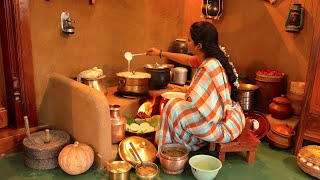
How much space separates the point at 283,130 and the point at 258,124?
32 cm

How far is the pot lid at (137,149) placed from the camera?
8.59 ft

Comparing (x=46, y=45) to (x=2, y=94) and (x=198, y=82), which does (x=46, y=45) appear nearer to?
(x=2, y=94)

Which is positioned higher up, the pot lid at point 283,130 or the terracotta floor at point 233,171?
the pot lid at point 283,130

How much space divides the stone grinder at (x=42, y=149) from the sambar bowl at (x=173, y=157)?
949 millimetres

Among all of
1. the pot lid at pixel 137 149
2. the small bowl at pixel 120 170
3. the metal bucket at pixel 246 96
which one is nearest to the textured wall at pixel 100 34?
the pot lid at pixel 137 149

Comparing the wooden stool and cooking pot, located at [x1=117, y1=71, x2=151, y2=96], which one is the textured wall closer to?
cooking pot, located at [x1=117, y1=71, x2=151, y2=96]

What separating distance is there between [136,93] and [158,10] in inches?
60.3

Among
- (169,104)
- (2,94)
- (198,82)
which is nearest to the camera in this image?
(198,82)

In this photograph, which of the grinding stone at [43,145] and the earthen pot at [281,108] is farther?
the earthen pot at [281,108]

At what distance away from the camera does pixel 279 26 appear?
3.70 meters

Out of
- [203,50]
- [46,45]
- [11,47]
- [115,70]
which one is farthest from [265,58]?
[11,47]

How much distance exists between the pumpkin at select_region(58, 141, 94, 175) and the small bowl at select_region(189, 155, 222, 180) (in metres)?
0.92

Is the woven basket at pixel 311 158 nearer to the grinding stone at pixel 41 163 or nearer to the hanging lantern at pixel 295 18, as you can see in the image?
the hanging lantern at pixel 295 18

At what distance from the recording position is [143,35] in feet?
13.6
